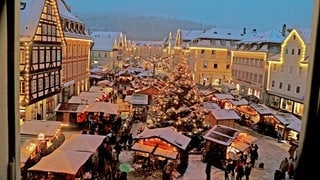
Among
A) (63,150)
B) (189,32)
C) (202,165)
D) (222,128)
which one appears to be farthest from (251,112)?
(189,32)

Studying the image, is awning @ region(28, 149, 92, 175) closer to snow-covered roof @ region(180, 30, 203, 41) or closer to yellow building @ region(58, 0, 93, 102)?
yellow building @ region(58, 0, 93, 102)

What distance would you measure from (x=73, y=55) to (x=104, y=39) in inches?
637

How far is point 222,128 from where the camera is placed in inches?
375

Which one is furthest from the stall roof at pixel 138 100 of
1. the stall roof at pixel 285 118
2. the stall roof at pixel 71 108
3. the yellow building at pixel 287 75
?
the yellow building at pixel 287 75

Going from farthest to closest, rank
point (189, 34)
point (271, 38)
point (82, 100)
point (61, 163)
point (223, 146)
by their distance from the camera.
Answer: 1. point (189, 34)
2. point (271, 38)
3. point (82, 100)
4. point (223, 146)
5. point (61, 163)

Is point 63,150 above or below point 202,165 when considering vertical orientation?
above

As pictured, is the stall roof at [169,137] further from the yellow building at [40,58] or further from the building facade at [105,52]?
the building facade at [105,52]

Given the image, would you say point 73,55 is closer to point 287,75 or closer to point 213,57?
point 287,75

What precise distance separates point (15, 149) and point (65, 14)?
17387 millimetres

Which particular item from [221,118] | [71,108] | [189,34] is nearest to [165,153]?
[221,118]

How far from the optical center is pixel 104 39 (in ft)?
112

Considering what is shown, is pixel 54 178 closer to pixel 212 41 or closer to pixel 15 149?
pixel 15 149

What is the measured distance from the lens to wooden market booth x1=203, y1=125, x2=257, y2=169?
855 cm

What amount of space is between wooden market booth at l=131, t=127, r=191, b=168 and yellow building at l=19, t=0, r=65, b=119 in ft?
12.6
